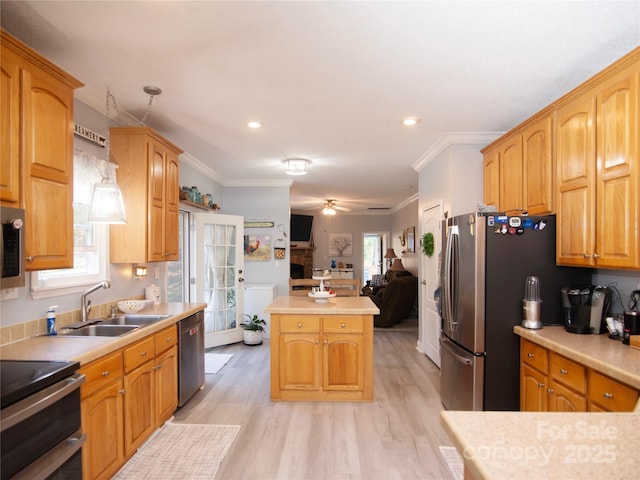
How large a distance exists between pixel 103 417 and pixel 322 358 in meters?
1.77

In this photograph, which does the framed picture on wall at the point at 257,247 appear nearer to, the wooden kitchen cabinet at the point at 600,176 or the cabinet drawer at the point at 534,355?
the cabinet drawer at the point at 534,355

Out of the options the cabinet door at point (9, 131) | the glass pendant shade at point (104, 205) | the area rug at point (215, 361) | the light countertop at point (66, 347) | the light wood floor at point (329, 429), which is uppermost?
the cabinet door at point (9, 131)

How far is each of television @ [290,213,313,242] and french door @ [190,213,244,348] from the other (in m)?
4.88

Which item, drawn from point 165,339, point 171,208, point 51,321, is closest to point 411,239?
point 171,208

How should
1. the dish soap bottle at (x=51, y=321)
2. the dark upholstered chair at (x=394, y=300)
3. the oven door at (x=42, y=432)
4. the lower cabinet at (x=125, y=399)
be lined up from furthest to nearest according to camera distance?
1. the dark upholstered chair at (x=394, y=300)
2. the dish soap bottle at (x=51, y=321)
3. the lower cabinet at (x=125, y=399)
4. the oven door at (x=42, y=432)

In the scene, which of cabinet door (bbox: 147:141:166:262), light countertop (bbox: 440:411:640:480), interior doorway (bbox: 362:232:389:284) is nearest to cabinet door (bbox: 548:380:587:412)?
light countertop (bbox: 440:411:640:480)

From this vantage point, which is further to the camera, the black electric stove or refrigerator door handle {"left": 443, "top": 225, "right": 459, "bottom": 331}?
refrigerator door handle {"left": 443, "top": 225, "right": 459, "bottom": 331}

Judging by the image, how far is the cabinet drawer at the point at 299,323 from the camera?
3.29m

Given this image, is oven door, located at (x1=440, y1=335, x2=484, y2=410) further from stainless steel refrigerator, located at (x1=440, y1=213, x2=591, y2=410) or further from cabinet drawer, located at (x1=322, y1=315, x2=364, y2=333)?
cabinet drawer, located at (x1=322, y1=315, x2=364, y2=333)

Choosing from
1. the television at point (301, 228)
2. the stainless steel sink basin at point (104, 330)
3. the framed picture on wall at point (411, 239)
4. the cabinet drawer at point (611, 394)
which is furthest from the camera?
the television at point (301, 228)

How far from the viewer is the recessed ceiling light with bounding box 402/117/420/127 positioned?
3330mm

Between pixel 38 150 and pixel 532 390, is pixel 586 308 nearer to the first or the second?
pixel 532 390

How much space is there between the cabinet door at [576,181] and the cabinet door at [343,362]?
176cm

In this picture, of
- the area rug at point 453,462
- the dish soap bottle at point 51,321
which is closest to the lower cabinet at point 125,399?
the dish soap bottle at point 51,321
